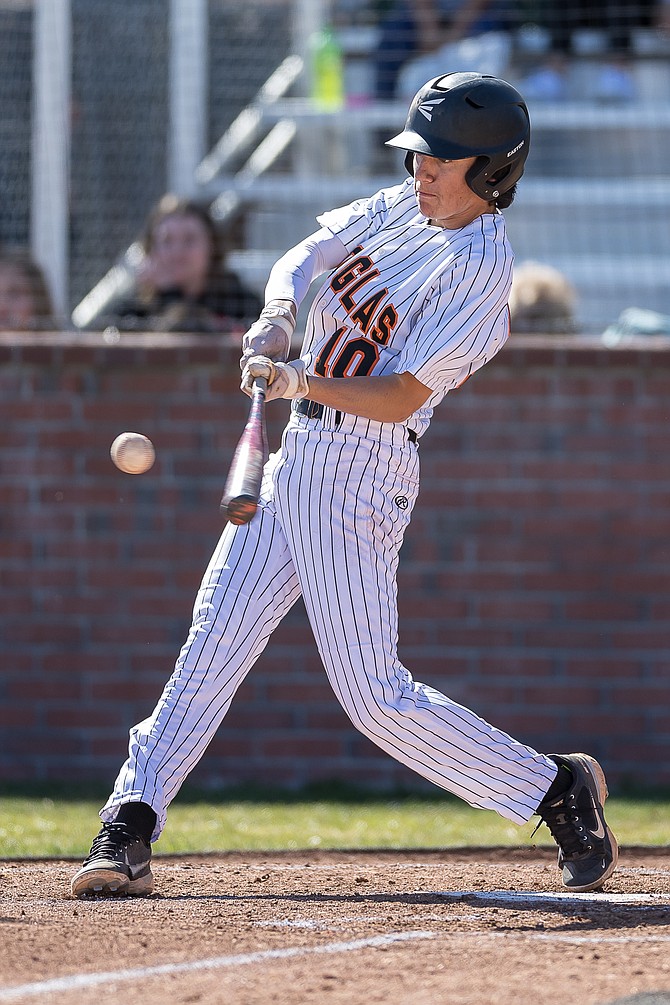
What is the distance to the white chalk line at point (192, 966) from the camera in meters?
2.73

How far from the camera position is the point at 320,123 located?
30.3 ft

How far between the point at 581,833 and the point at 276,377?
1382mm

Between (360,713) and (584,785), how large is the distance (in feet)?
2.02

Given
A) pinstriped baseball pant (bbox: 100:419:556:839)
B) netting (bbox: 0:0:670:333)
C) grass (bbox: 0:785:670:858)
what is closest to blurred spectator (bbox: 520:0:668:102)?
netting (bbox: 0:0:670:333)

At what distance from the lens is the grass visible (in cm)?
501

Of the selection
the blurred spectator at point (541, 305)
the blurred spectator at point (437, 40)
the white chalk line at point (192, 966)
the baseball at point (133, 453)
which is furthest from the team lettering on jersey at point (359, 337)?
the blurred spectator at point (437, 40)

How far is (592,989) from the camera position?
2.74m

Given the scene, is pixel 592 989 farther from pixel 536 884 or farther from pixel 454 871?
pixel 454 871

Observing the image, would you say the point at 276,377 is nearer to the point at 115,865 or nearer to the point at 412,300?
the point at 412,300

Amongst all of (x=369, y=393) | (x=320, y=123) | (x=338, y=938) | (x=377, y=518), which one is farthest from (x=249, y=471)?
(x=320, y=123)

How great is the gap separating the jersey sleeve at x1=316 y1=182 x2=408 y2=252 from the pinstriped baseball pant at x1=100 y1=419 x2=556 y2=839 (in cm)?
52

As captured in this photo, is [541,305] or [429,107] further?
[541,305]

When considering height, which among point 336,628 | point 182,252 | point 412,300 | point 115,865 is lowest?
point 115,865

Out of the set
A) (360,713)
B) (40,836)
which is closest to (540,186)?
(40,836)
